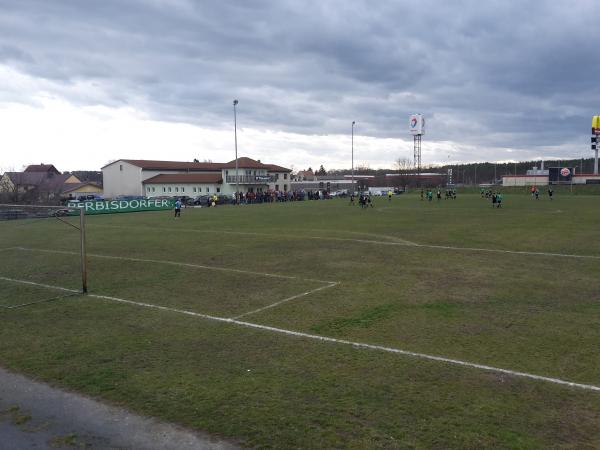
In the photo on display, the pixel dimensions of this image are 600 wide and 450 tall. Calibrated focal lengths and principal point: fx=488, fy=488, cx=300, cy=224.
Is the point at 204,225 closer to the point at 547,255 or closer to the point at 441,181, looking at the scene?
the point at 547,255

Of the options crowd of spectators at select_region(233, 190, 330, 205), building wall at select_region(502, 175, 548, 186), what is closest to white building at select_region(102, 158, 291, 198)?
crowd of spectators at select_region(233, 190, 330, 205)

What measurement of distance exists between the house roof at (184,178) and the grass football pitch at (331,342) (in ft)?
214

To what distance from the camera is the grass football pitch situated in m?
5.63

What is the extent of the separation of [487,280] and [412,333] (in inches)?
220

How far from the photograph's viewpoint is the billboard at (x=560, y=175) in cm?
10850

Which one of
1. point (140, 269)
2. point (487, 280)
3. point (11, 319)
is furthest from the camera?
point (140, 269)

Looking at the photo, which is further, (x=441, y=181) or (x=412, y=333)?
(x=441, y=181)

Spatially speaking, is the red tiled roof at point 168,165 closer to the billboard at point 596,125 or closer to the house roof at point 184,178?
the house roof at point 184,178

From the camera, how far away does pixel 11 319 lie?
10.3 meters

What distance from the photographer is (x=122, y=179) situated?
85438mm

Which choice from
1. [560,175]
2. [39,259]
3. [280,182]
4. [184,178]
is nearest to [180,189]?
[184,178]

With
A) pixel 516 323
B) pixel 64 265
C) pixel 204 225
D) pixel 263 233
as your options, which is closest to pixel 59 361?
pixel 516 323

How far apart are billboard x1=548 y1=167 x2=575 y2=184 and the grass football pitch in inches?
4055

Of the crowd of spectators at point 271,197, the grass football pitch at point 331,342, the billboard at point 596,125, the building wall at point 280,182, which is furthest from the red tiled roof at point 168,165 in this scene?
the billboard at point 596,125
